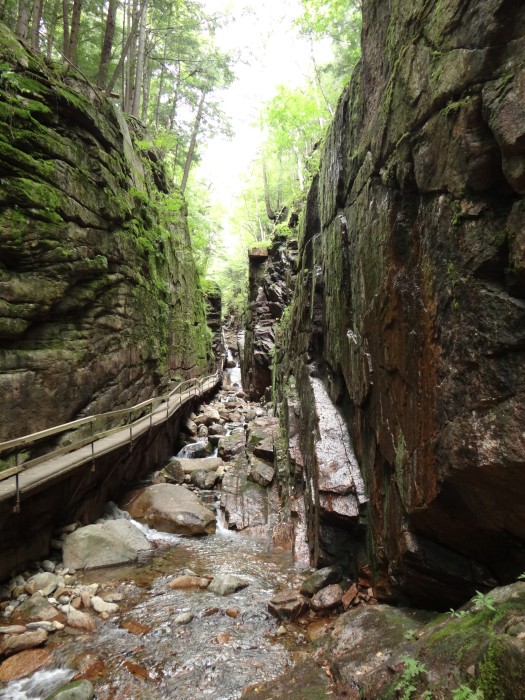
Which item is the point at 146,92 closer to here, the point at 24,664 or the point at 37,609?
the point at 37,609

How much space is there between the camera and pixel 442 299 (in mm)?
3594

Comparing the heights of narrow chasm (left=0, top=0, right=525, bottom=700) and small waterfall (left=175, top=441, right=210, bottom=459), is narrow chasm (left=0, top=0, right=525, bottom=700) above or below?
above

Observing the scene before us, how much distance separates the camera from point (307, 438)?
8.90 metres

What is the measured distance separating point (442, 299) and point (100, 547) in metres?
7.22

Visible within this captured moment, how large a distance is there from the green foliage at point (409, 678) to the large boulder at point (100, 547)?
573 cm

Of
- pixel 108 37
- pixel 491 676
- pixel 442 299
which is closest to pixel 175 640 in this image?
pixel 491 676

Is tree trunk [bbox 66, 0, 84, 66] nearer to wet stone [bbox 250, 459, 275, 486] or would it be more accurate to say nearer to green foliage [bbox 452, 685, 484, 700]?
wet stone [bbox 250, 459, 275, 486]

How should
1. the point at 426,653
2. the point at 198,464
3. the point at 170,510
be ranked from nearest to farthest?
the point at 426,653
the point at 170,510
the point at 198,464

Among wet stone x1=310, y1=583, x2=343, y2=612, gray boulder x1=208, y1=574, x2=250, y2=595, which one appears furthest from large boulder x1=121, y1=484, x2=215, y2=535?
wet stone x1=310, y1=583, x2=343, y2=612

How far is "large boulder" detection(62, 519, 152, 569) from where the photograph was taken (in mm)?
6695

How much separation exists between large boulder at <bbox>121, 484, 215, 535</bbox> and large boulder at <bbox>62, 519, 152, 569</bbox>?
0.97 meters

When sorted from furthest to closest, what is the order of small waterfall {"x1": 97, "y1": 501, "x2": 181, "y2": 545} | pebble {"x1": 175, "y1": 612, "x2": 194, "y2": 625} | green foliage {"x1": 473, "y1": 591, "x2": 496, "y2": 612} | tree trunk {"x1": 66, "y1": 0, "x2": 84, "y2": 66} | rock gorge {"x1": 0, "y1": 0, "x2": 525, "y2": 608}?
tree trunk {"x1": 66, "y1": 0, "x2": 84, "y2": 66}
small waterfall {"x1": 97, "y1": 501, "x2": 181, "y2": 545}
pebble {"x1": 175, "y1": 612, "x2": 194, "y2": 625}
rock gorge {"x1": 0, "y1": 0, "x2": 525, "y2": 608}
green foliage {"x1": 473, "y1": 591, "x2": 496, "y2": 612}

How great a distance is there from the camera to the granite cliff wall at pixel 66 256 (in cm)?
700

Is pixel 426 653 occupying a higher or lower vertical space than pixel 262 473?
higher
